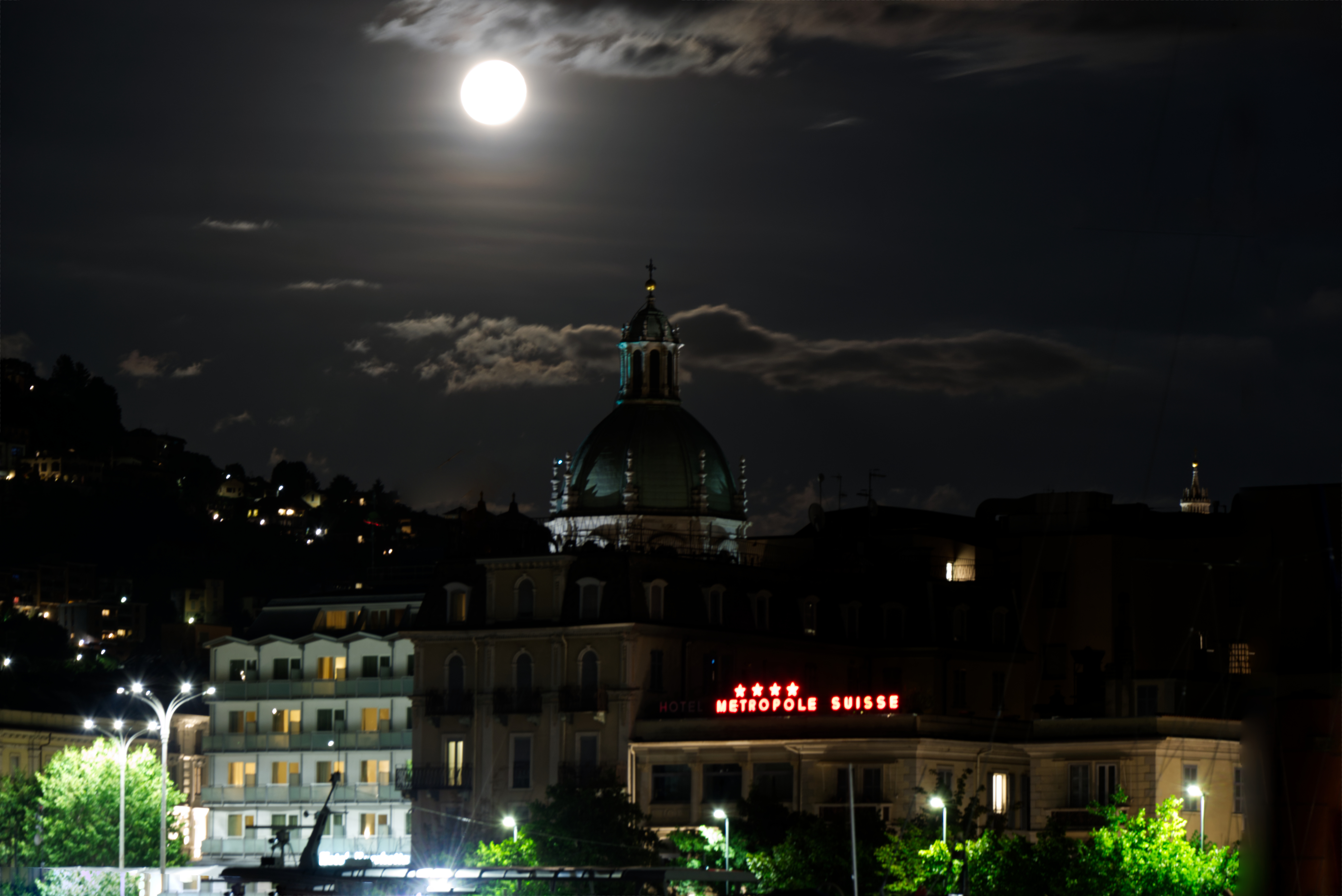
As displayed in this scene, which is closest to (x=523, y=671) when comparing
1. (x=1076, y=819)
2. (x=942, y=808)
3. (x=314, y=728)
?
(x=314, y=728)

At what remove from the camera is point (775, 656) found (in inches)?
5586

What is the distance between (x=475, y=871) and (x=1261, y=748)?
183 feet

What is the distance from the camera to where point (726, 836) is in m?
112

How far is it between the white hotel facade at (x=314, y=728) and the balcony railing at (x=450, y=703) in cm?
1092

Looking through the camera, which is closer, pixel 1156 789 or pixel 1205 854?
pixel 1205 854

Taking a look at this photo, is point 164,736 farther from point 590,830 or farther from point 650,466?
point 650,466

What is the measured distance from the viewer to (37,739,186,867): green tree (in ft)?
426

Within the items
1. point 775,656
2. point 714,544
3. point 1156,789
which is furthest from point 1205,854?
point 714,544

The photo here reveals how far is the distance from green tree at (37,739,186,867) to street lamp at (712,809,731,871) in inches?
1279

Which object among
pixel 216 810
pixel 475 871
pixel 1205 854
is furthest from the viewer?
pixel 216 810

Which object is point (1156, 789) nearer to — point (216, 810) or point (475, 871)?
point (475, 871)

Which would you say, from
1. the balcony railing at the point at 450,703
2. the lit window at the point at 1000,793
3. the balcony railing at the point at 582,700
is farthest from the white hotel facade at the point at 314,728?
the lit window at the point at 1000,793

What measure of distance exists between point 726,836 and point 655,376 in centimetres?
5225

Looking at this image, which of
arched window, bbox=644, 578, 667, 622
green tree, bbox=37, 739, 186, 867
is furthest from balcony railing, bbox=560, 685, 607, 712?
green tree, bbox=37, 739, 186, 867
